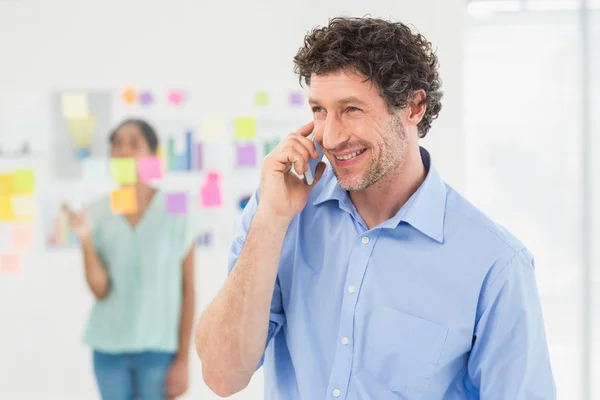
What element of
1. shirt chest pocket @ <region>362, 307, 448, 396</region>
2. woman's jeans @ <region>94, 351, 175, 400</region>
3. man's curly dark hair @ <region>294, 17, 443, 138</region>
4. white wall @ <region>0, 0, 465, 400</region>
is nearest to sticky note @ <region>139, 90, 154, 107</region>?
white wall @ <region>0, 0, 465, 400</region>

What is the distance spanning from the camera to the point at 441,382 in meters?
1.19

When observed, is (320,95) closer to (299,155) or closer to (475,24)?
(299,155)

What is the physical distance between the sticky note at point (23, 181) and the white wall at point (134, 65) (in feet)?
1.01

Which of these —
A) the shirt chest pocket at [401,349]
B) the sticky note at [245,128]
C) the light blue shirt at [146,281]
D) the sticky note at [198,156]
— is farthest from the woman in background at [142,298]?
the shirt chest pocket at [401,349]

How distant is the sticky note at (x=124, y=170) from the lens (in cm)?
295

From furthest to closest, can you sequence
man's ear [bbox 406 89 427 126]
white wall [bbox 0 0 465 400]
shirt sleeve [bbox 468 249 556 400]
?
white wall [bbox 0 0 465 400], man's ear [bbox 406 89 427 126], shirt sleeve [bbox 468 249 556 400]

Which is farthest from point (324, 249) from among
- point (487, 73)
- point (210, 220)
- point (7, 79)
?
point (7, 79)

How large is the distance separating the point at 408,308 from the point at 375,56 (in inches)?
19.4

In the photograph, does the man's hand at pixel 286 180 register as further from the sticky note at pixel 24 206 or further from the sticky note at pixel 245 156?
the sticky note at pixel 24 206

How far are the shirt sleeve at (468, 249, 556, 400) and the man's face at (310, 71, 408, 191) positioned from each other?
304 millimetres

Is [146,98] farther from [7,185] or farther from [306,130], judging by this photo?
[306,130]

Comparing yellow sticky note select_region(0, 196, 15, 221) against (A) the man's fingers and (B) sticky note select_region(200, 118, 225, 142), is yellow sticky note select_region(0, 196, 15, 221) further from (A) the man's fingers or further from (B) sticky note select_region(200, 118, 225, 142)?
(A) the man's fingers

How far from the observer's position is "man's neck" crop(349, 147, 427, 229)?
134 cm

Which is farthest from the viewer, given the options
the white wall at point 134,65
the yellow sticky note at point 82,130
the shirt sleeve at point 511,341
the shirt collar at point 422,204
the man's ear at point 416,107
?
the yellow sticky note at point 82,130
